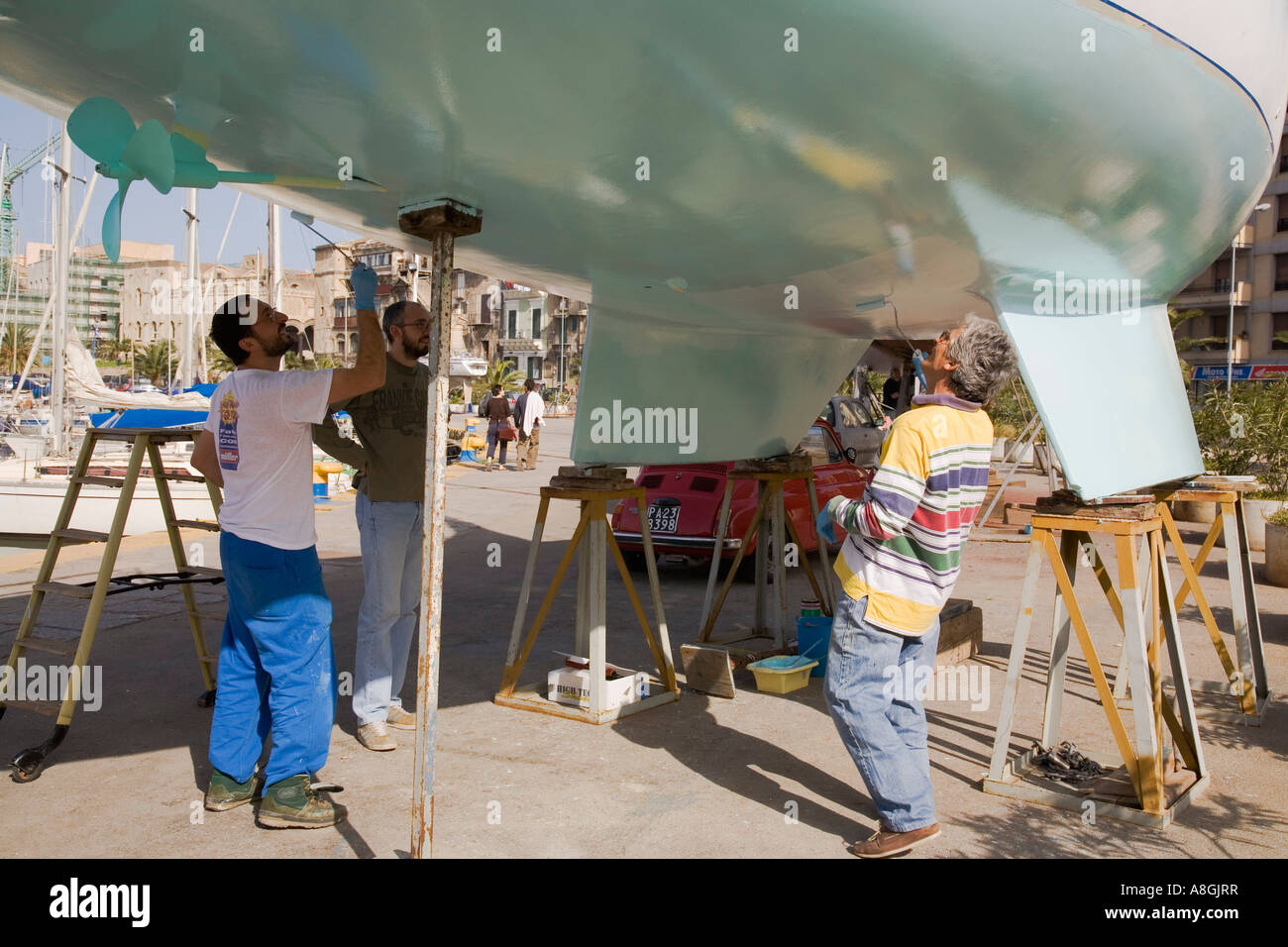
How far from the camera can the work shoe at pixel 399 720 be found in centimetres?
455

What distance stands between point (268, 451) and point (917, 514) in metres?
2.32

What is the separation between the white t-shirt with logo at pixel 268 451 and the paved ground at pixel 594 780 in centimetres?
109

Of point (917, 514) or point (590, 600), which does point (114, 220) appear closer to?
point (917, 514)

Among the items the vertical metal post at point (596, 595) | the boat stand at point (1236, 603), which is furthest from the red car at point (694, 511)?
the boat stand at point (1236, 603)

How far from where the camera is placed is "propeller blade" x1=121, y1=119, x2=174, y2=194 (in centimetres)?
238

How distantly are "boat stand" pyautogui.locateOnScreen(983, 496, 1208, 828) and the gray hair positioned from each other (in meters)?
0.73

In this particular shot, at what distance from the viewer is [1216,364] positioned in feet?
169

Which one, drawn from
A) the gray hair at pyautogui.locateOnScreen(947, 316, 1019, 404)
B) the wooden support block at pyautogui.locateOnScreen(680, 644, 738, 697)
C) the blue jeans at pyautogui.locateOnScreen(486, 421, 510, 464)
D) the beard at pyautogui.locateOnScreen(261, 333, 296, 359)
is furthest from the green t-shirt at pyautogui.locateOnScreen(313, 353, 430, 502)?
the blue jeans at pyautogui.locateOnScreen(486, 421, 510, 464)

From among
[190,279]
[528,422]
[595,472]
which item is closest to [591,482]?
[595,472]

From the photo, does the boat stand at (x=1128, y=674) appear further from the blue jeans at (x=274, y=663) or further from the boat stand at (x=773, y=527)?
the blue jeans at (x=274, y=663)

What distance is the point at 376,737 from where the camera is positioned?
4.32 m

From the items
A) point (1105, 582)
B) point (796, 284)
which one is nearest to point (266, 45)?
point (796, 284)

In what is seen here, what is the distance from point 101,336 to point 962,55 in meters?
129

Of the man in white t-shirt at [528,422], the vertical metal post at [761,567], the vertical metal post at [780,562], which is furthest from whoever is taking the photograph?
the man in white t-shirt at [528,422]
